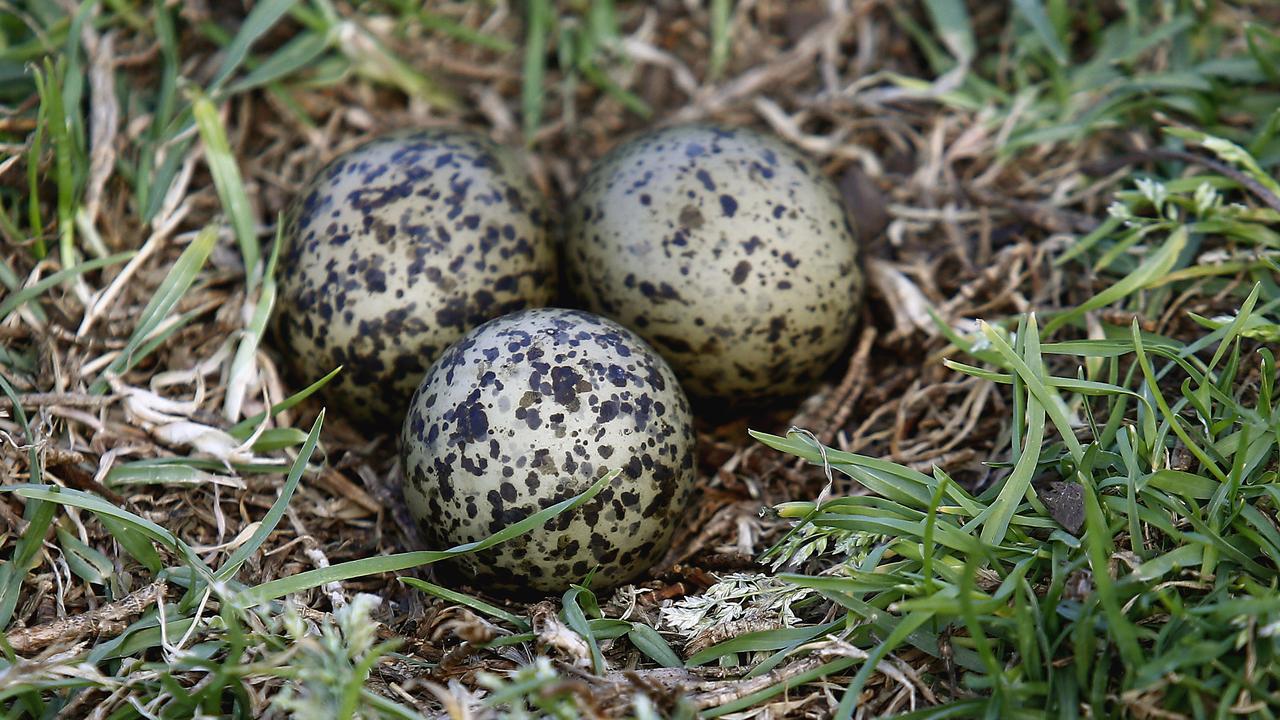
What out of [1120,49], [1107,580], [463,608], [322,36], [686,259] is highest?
[322,36]

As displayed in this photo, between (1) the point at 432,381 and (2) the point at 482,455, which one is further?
(1) the point at 432,381

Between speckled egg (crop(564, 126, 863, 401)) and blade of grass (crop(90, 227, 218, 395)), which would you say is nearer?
blade of grass (crop(90, 227, 218, 395))

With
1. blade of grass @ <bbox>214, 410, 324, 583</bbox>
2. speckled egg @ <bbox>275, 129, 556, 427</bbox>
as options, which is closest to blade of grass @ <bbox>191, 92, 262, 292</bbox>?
speckled egg @ <bbox>275, 129, 556, 427</bbox>

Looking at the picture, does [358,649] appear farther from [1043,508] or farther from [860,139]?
[860,139]

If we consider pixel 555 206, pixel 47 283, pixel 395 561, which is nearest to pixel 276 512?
pixel 395 561

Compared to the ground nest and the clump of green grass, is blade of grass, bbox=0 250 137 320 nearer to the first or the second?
the ground nest

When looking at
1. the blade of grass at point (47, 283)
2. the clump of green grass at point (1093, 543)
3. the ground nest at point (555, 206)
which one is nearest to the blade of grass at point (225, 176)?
the ground nest at point (555, 206)

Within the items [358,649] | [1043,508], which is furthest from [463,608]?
[1043,508]
